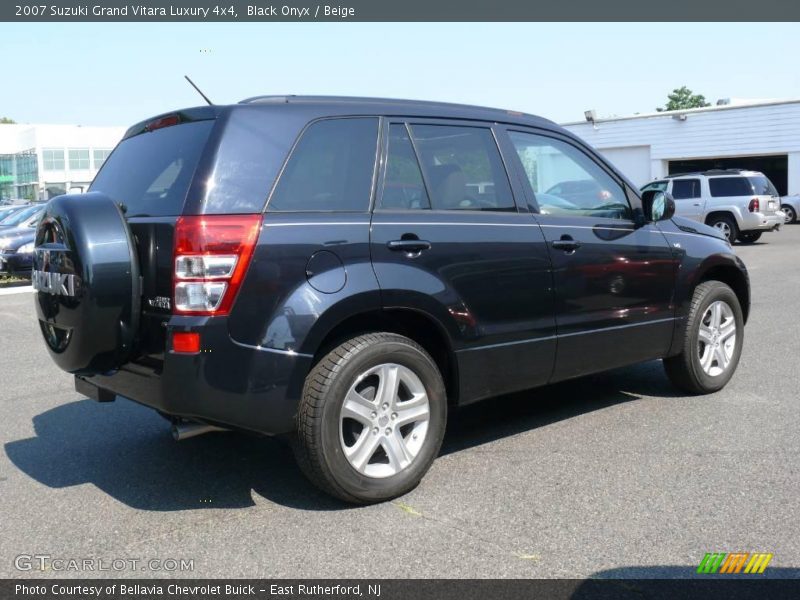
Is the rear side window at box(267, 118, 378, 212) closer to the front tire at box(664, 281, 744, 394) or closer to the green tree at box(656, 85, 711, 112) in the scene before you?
the front tire at box(664, 281, 744, 394)

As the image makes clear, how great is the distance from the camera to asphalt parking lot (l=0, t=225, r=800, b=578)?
11.2 ft

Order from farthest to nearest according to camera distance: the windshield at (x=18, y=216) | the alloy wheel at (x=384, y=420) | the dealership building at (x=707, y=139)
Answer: the dealership building at (x=707, y=139)
the windshield at (x=18, y=216)
the alloy wheel at (x=384, y=420)

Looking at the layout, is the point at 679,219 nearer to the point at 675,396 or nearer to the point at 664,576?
the point at 675,396

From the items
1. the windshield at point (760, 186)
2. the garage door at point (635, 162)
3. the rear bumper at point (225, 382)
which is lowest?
the rear bumper at point (225, 382)

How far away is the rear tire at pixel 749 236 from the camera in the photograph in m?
22.3

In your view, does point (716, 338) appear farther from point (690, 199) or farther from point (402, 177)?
point (690, 199)

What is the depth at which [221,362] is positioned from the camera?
11.6ft

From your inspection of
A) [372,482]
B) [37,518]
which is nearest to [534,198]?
[372,482]

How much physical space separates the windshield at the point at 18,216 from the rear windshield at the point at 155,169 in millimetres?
14319

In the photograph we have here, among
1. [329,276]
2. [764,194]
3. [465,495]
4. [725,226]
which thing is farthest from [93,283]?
[764,194]

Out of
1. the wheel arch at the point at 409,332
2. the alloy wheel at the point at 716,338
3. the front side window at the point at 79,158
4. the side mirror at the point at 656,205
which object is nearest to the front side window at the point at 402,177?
the wheel arch at the point at 409,332

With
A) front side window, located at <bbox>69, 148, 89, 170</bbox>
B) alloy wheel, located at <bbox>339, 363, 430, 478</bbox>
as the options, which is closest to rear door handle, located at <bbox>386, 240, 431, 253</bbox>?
alloy wheel, located at <bbox>339, 363, 430, 478</bbox>

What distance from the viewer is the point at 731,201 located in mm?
22047

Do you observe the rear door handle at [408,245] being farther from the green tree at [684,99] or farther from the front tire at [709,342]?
the green tree at [684,99]
